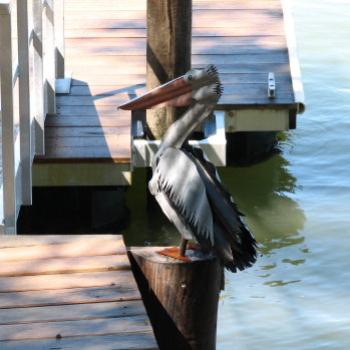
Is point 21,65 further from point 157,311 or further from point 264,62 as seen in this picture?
point 264,62

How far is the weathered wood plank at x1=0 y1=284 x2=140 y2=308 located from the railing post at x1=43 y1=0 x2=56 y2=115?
2832 millimetres

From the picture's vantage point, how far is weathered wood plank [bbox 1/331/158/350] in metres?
4.39

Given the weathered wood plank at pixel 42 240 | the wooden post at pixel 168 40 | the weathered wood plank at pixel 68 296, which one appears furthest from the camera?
the wooden post at pixel 168 40

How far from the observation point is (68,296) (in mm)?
4840

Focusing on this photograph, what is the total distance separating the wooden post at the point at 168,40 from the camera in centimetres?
699

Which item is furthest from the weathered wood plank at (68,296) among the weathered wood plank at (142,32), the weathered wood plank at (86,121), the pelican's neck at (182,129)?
the weathered wood plank at (142,32)

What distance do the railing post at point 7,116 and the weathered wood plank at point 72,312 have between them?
116 cm

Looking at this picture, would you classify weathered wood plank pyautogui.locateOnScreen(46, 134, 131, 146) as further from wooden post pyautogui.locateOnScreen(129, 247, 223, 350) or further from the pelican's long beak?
wooden post pyautogui.locateOnScreen(129, 247, 223, 350)

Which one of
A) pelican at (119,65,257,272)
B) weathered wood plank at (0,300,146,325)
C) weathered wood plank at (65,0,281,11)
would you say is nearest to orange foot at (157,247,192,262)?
pelican at (119,65,257,272)

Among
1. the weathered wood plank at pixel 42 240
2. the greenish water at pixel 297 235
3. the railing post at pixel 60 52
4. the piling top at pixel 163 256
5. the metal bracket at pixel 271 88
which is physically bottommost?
the greenish water at pixel 297 235

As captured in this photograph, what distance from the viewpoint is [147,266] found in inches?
203

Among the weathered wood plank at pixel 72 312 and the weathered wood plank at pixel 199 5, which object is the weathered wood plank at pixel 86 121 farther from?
the weathered wood plank at pixel 72 312

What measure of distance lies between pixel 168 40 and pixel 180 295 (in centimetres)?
243

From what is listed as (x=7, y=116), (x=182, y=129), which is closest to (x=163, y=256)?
(x=182, y=129)
